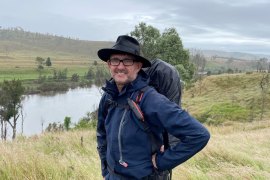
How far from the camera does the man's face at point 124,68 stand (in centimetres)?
286

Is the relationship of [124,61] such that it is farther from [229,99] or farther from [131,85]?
[229,99]

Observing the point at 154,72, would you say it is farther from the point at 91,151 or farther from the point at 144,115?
the point at 91,151

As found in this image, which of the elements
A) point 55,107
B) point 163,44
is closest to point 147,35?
point 163,44

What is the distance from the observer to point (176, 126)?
8.35 feet

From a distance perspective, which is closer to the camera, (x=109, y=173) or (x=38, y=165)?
(x=109, y=173)

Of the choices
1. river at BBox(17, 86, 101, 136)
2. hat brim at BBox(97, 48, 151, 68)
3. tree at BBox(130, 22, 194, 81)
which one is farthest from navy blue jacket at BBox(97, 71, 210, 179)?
river at BBox(17, 86, 101, 136)

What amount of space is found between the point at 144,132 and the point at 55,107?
80546 millimetres

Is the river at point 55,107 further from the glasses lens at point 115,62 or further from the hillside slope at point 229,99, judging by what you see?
the glasses lens at point 115,62

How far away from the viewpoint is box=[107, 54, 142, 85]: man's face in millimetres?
2859

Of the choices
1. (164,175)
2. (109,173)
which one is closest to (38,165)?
(109,173)

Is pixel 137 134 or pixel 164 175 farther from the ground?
pixel 137 134

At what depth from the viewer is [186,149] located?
255cm

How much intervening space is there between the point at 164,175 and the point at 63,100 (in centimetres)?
8857

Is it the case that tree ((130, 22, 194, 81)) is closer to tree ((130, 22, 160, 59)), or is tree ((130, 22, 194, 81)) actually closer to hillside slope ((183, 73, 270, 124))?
tree ((130, 22, 160, 59))
